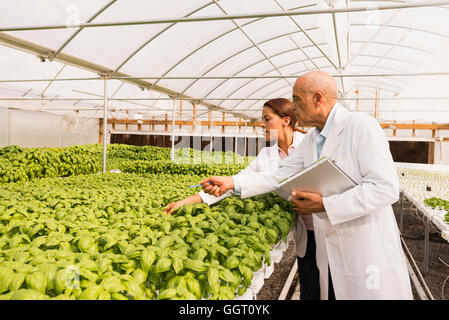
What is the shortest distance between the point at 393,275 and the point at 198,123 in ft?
41.5

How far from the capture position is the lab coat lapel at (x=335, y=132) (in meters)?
1.80

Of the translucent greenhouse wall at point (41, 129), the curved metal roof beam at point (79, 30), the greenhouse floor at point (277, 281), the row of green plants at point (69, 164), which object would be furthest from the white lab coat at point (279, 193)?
the translucent greenhouse wall at point (41, 129)

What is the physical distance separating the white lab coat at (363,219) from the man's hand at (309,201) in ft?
0.15

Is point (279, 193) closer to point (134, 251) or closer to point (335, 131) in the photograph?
point (335, 131)

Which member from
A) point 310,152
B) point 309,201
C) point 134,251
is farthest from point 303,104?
point 134,251

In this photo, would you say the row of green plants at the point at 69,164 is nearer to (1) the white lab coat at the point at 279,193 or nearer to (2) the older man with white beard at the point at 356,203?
(1) the white lab coat at the point at 279,193

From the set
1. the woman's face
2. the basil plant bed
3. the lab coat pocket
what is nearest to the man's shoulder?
the lab coat pocket

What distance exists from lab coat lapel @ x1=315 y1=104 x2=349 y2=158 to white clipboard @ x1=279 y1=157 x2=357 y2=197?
0.21 meters

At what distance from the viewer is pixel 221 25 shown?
6336mm

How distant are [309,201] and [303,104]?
1.74ft

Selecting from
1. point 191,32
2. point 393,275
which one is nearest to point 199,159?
point 191,32

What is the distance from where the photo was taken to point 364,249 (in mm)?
1739
